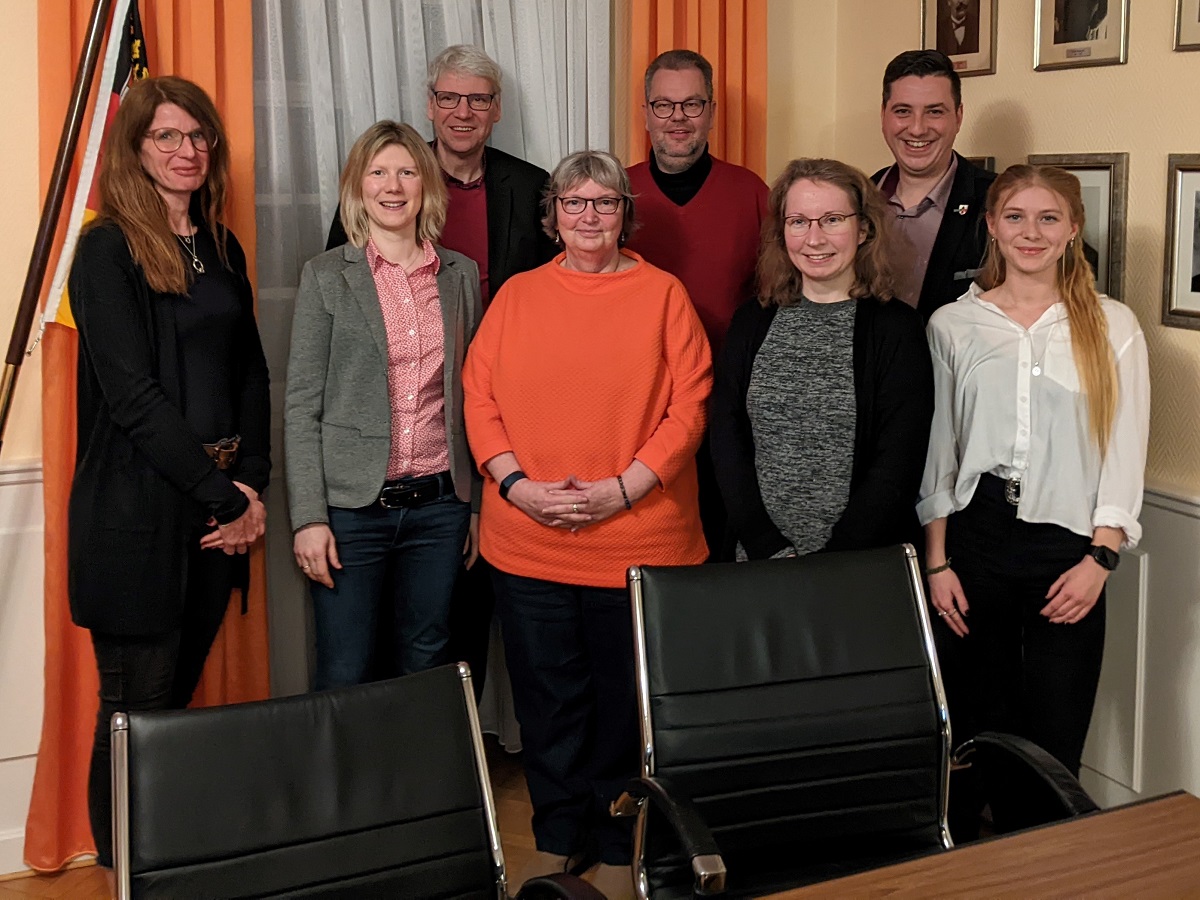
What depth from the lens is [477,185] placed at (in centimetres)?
297

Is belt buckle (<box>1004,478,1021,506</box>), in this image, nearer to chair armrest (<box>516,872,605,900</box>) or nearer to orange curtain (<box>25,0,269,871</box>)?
chair armrest (<box>516,872,605,900</box>)

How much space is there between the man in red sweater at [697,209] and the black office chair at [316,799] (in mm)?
1464

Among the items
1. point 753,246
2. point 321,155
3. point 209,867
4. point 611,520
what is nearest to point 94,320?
point 321,155

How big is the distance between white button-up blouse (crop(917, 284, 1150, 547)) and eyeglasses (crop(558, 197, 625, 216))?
0.76 metres

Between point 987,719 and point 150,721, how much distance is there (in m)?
1.76

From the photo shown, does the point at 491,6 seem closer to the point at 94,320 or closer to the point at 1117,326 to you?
the point at 94,320

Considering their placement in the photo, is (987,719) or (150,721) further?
(987,719)

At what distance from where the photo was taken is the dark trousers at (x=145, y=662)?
8.27 feet

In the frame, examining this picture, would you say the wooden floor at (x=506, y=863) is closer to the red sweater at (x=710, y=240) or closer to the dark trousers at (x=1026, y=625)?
the dark trousers at (x=1026, y=625)

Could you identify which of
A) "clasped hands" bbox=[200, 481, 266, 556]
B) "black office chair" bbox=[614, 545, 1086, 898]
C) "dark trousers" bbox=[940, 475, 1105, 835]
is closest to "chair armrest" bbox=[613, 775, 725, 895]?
"black office chair" bbox=[614, 545, 1086, 898]

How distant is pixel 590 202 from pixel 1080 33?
120 centimetres

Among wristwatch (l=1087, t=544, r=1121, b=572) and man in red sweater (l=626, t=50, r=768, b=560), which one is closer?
wristwatch (l=1087, t=544, r=1121, b=572)

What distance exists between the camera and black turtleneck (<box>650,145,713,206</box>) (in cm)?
305

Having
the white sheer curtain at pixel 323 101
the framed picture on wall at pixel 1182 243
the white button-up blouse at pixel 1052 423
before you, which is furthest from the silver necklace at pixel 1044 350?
the white sheer curtain at pixel 323 101
